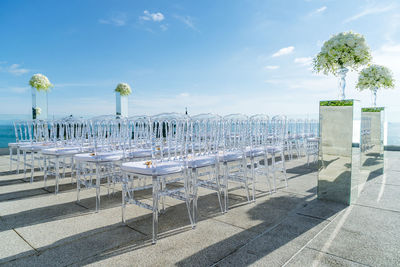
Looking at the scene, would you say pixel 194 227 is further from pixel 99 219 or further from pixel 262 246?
pixel 99 219

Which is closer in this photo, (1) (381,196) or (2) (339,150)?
(2) (339,150)

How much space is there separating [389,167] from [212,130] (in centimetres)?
541

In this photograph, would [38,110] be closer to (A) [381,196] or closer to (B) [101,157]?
(B) [101,157]

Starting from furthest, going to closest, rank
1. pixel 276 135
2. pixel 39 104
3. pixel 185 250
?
pixel 39 104, pixel 276 135, pixel 185 250

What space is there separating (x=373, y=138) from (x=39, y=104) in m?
10.1

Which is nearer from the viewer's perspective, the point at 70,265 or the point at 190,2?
the point at 70,265

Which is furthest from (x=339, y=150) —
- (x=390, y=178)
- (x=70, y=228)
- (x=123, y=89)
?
(x=123, y=89)

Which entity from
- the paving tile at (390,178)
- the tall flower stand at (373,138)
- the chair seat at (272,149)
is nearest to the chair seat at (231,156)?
the chair seat at (272,149)

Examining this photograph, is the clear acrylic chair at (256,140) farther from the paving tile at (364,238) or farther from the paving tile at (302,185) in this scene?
the paving tile at (364,238)

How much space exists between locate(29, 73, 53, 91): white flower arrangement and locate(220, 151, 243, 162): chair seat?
7.51 meters

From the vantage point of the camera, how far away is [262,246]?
192cm

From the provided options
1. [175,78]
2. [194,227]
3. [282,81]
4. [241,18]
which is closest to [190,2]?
[241,18]

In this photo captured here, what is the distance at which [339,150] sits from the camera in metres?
3.14

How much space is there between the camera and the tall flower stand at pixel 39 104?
7949 mm
